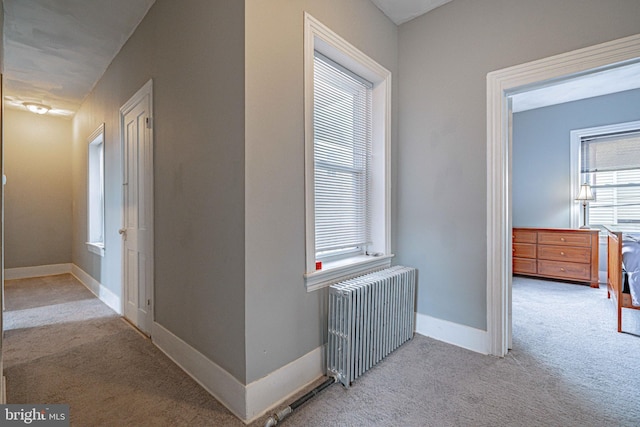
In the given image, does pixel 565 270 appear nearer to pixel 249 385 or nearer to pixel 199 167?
pixel 249 385

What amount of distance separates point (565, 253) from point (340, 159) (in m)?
4.16

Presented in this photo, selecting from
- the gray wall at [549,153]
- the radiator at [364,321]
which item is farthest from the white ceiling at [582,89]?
the radiator at [364,321]

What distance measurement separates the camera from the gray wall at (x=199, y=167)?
1634 millimetres

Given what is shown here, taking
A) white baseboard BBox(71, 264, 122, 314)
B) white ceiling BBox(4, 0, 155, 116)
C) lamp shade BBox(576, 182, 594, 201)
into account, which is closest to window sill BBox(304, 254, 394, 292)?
white baseboard BBox(71, 264, 122, 314)

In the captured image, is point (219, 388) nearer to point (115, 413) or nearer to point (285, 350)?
point (285, 350)

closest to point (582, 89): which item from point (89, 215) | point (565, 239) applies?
point (565, 239)

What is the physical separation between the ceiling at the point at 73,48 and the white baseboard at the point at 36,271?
270cm

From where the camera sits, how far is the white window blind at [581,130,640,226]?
4.36 meters

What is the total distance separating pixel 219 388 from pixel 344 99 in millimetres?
2232

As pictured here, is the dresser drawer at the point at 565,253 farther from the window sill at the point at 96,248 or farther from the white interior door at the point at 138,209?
the window sill at the point at 96,248

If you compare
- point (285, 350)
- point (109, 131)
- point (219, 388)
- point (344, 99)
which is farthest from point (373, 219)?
point (109, 131)

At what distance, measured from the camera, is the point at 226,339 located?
5.59ft

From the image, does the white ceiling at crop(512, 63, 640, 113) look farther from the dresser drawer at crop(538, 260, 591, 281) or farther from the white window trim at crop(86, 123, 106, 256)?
the white window trim at crop(86, 123, 106, 256)

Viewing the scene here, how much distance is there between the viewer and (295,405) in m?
1.61
